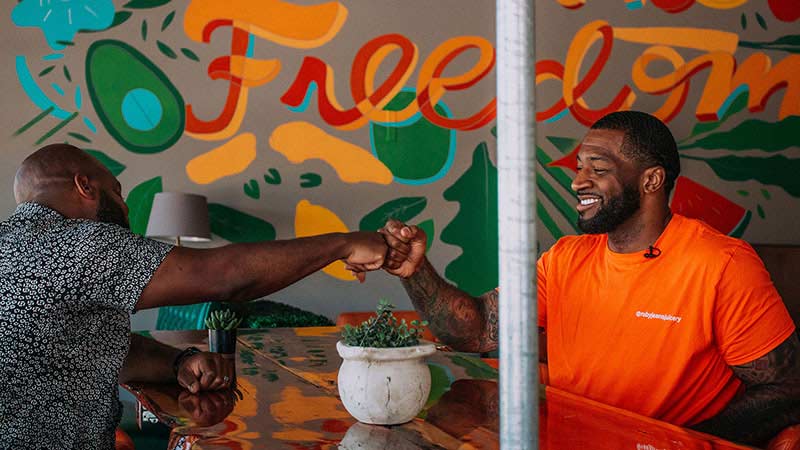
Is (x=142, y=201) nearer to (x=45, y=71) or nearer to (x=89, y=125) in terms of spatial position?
(x=89, y=125)

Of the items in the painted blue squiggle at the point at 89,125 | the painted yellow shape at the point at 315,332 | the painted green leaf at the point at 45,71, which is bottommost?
the painted yellow shape at the point at 315,332

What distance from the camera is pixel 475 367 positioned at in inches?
89.4

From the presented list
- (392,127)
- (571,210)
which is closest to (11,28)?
(392,127)

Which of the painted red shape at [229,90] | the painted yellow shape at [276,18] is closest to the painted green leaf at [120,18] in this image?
the painted yellow shape at [276,18]

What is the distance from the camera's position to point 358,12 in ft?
18.9

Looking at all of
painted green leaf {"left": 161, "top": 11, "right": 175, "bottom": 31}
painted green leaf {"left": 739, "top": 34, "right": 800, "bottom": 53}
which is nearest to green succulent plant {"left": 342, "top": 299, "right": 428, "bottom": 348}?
painted green leaf {"left": 161, "top": 11, "right": 175, "bottom": 31}

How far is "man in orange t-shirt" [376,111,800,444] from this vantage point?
192 centimetres

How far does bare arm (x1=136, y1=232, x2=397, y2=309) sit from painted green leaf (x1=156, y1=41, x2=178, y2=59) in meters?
4.19

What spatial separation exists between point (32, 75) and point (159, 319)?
1812mm

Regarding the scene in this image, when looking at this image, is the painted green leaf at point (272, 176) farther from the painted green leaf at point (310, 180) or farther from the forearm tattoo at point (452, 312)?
the forearm tattoo at point (452, 312)

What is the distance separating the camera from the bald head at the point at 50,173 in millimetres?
1821

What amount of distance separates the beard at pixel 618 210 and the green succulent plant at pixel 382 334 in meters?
1.06

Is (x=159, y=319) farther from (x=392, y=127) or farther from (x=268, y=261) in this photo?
(x=268, y=261)

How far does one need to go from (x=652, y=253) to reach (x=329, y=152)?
12.2ft
